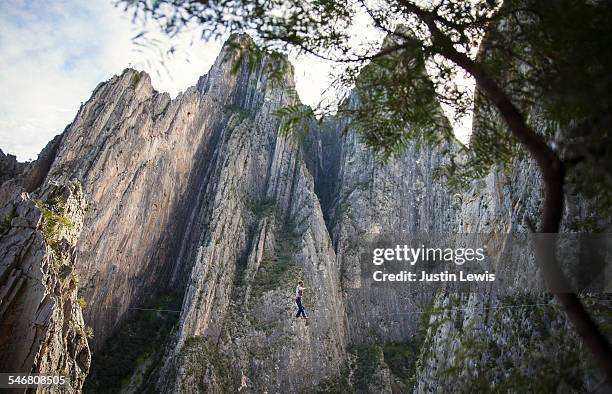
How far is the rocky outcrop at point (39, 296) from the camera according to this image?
46.3ft

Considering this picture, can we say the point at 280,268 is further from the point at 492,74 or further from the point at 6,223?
the point at 492,74

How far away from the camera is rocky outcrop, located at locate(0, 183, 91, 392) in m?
14.1

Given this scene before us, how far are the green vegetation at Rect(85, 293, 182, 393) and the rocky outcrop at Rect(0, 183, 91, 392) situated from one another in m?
30.1

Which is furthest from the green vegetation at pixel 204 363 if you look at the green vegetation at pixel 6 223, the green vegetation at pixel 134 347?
the green vegetation at pixel 6 223

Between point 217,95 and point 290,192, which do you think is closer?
point 290,192

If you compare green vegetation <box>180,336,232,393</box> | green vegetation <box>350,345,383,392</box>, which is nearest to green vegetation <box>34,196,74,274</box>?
green vegetation <box>180,336,232,393</box>

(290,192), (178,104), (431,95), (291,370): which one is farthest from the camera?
(290,192)

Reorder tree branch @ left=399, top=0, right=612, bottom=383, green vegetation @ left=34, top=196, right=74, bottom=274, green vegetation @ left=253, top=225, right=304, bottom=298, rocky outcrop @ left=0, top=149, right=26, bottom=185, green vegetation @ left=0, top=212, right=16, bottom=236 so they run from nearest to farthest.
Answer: tree branch @ left=399, top=0, right=612, bottom=383
green vegetation @ left=0, top=212, right=16, bottom=236
green vegetation @ left=34, top=196, right=74, bottom=274
rocky outcrop @ left=0, top=149, right=26, bottom=185
green vegetation @ left=253, top=225, right=304, bottom=298

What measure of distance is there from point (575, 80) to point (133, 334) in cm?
5787

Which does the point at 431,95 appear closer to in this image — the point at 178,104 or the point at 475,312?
the point at 475,312

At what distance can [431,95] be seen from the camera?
A: 4.57 metres

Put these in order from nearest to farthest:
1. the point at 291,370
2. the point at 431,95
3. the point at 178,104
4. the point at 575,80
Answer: the point at 575,80 < the point at 431,95 < the point at 291,370 < the point at 178,104

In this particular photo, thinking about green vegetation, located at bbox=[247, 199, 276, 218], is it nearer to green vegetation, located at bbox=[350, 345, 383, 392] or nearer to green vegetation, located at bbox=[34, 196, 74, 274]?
green vegetation, located at bbox=[350, 345, 383, 392]

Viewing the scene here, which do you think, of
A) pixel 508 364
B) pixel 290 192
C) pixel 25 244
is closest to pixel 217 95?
pixel 290 192
